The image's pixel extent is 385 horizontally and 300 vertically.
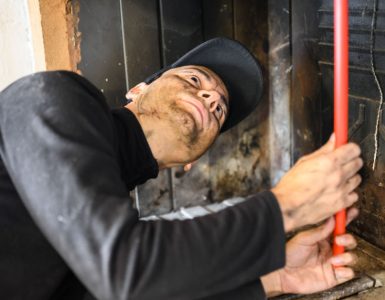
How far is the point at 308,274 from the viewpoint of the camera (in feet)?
4.13

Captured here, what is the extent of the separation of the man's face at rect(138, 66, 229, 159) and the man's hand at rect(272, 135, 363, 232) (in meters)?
0.43

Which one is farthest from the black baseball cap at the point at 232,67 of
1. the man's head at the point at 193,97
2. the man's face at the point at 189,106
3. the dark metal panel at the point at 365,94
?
the dark metal panel at the point at 365,94

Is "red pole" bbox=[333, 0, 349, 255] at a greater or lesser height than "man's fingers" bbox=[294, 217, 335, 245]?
greater

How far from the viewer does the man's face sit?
133 centimetres

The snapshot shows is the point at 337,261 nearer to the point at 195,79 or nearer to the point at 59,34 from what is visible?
the point at 195,79

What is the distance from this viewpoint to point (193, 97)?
136 cm

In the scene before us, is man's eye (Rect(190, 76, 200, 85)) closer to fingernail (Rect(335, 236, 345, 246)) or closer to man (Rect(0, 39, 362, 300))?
A: man (Rect(0, 39, 362, 300))

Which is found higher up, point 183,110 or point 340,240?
point 183,110

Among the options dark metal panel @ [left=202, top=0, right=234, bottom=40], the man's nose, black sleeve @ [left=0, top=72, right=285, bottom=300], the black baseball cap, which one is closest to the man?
black sleeve @ [left=0, top=72, right=285, bottom=300]

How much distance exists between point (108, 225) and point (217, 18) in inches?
54.1

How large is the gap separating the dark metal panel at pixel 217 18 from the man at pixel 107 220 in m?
0.95

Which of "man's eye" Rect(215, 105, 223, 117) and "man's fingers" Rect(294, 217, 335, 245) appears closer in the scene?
"man's fingers" Rect(294, 217, 335, 245)

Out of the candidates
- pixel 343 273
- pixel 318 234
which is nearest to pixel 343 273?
pixel 343 273

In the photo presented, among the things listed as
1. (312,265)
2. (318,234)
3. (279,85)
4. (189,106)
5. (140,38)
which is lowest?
(312,265)
